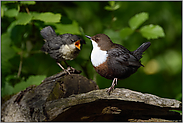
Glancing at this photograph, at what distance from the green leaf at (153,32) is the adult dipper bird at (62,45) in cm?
103

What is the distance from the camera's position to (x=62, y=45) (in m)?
3.13

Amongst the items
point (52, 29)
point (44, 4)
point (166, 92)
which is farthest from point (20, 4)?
point (166, 92)

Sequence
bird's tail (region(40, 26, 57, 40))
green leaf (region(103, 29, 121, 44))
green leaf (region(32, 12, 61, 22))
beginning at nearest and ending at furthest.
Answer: green leaf (region(32, 12, 61, 22)), bird's tail (region(40, 26, 57, 40)), green leaf (region(103, 29, 121, 44))

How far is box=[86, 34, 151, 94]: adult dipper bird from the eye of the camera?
2.34 meters

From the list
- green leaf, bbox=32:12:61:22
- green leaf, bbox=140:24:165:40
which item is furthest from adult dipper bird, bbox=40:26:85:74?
green leaf, bbox=140:24:165:40

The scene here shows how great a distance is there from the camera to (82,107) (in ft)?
7.71

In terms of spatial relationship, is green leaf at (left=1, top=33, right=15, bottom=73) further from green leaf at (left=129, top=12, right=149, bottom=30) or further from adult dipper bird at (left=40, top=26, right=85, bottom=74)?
green leaf at (left=129, top=12, right=149, bottom=30)

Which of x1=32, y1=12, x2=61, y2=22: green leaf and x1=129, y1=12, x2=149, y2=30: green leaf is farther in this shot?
x1=129, y1=12, x2=149, y2=30: green leaf

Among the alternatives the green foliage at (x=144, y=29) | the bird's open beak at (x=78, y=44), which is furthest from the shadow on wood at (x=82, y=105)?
the green foliage at (x=144, y=29)

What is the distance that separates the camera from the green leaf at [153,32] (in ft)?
10.9

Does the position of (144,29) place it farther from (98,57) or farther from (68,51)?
(98,57)

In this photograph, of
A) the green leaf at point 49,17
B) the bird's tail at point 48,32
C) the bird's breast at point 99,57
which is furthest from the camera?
the bird's tail at point 48,32

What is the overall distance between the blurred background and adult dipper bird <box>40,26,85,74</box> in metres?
0.22

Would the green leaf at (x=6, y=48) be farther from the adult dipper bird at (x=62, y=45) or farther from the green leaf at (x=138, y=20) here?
the green leaf at (x=138, y=20)
